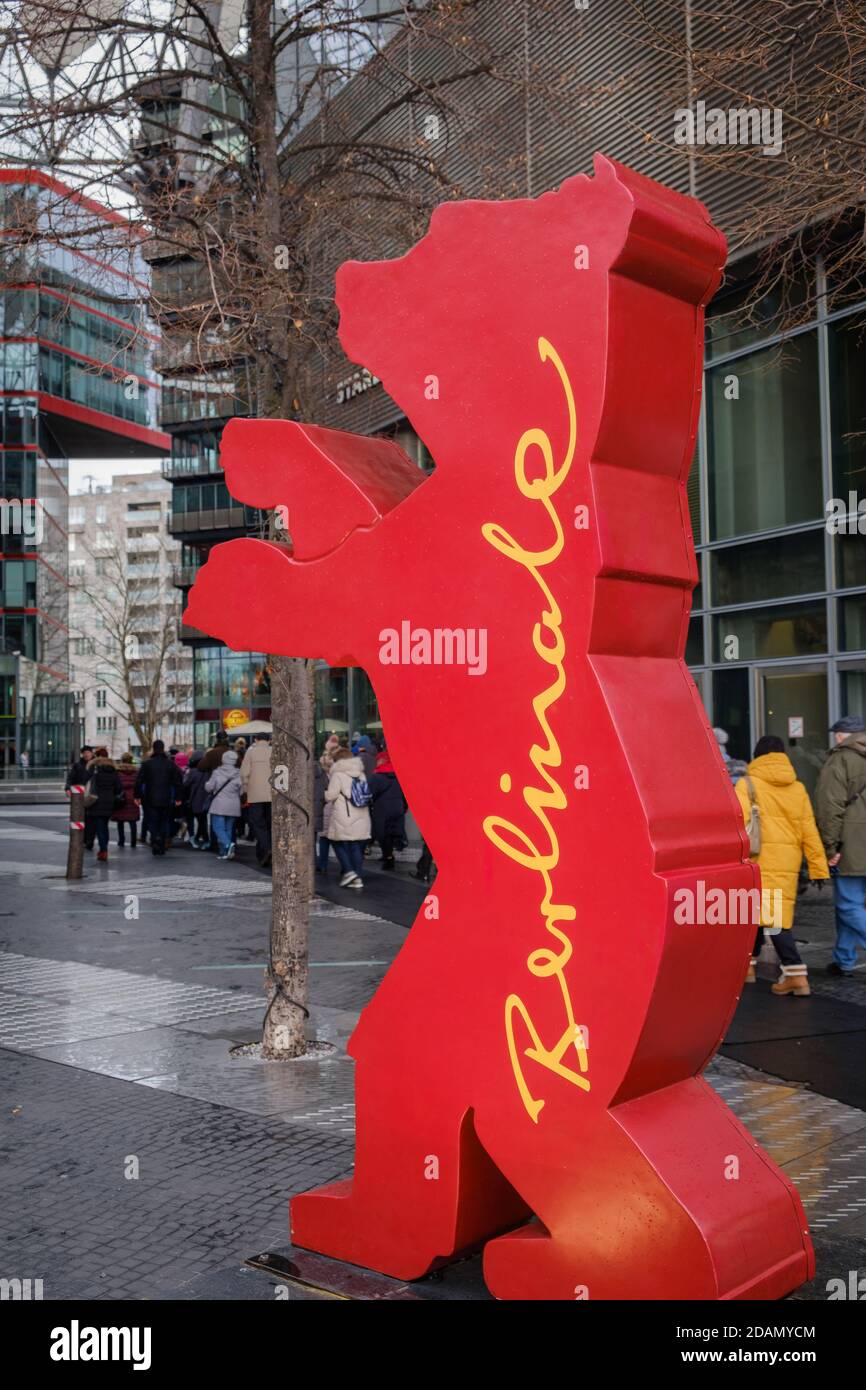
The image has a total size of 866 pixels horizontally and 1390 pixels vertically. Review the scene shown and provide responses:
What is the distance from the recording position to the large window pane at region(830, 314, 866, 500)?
15.6 m

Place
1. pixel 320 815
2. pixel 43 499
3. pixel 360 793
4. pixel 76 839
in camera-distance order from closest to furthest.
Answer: pixel 360 793, pixel 76 839, pixel 320 815, pixel 43 499

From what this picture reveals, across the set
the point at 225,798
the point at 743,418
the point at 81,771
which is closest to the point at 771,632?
the point at 743,418

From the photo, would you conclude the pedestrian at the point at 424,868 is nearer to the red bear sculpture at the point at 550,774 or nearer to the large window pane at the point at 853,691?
the large window pane at the point at 853,691

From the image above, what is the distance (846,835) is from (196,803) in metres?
13.9

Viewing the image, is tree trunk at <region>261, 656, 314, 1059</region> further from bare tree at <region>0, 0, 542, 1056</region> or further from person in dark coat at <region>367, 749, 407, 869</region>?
person in dark coat at <region>367, 749, 407, 869</region>

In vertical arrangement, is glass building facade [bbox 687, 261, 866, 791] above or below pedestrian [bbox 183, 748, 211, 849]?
above

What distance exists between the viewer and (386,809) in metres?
19.3

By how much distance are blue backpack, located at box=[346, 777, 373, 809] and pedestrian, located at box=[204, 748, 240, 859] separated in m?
4.24

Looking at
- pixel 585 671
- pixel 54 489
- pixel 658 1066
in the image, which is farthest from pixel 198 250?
pixel 54 489

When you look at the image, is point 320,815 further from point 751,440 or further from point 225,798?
point 751,440

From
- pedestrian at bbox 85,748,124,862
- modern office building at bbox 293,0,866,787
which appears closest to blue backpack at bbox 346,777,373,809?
modern office building at bbox 293,0,866,787

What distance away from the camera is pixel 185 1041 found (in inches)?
337

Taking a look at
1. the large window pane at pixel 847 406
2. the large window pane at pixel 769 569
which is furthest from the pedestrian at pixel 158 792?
the large window pane at pixel 847 406
